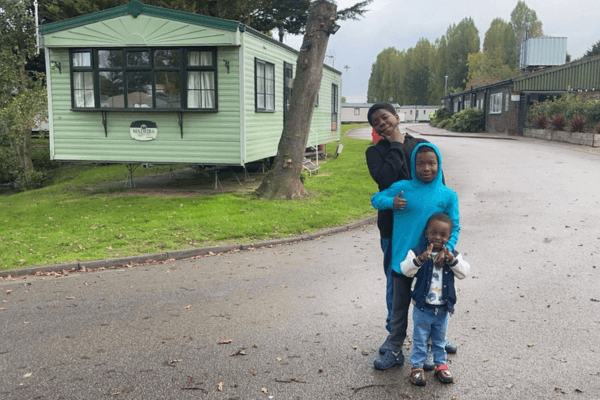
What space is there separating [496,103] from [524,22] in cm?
6760

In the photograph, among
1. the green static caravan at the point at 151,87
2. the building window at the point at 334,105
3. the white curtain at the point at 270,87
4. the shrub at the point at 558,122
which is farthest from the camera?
the shrub at the point at 558,122

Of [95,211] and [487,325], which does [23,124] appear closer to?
[95,211]

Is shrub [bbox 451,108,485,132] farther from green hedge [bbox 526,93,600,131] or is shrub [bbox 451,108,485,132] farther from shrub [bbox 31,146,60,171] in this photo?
shrub [bbox 31,146,60,171]

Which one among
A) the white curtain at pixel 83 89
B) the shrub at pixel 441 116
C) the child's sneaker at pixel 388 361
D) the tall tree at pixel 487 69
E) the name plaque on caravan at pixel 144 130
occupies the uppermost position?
the tall tree at pixel 487 69

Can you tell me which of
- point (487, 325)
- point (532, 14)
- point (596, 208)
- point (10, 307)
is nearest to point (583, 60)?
point (596, 208)

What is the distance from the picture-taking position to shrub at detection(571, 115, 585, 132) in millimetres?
23406

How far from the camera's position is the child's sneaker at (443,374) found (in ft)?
12.8

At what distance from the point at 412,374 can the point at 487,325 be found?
141 centimetres

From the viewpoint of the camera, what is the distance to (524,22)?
93.2 meters

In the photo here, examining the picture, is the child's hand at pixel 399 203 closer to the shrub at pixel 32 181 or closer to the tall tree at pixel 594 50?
the shrub at pixel 32 181

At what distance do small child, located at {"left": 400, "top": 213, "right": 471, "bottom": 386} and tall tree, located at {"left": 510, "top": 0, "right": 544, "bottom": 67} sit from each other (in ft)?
324

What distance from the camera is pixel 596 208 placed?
10.5 meters

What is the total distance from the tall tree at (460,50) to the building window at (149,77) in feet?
285

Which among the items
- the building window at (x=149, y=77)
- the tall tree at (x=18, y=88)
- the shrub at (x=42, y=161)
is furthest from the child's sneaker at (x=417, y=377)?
the shrub at (x=42, y=161)
